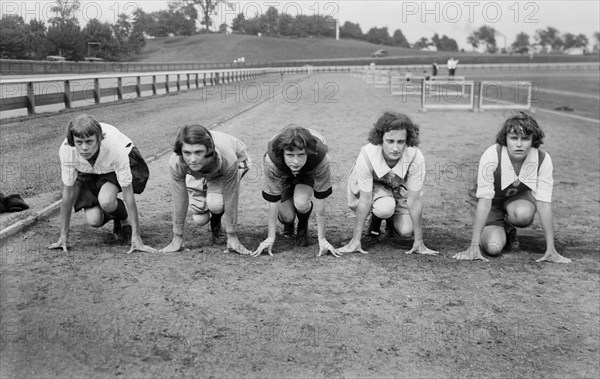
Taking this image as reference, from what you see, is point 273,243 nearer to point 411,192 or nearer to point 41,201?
point 411,192

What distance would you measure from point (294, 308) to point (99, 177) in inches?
97.1

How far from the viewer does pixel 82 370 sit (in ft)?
11.3

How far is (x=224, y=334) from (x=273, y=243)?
1.83 meters

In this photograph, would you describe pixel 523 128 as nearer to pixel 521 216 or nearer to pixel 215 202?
pixel 521 216

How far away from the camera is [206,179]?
565cm

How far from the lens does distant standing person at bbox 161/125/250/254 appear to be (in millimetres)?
4961

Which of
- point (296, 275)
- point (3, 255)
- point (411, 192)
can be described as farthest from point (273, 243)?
point (3, 255)

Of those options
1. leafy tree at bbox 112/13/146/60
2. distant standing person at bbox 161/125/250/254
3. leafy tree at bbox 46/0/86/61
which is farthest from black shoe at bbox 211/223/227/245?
leafy tree at bbox 112/13/146/60

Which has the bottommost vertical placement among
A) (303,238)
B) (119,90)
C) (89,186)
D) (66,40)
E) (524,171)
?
(303,238)

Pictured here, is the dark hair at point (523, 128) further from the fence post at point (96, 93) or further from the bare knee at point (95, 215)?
the fence post at point (96, 93)

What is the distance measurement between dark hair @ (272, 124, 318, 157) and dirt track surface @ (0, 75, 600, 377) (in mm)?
1033

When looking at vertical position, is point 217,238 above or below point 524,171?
below

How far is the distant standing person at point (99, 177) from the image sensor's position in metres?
5.17

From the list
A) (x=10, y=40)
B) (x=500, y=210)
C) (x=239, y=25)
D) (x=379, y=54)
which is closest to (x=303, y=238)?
(x=500, y=210)
